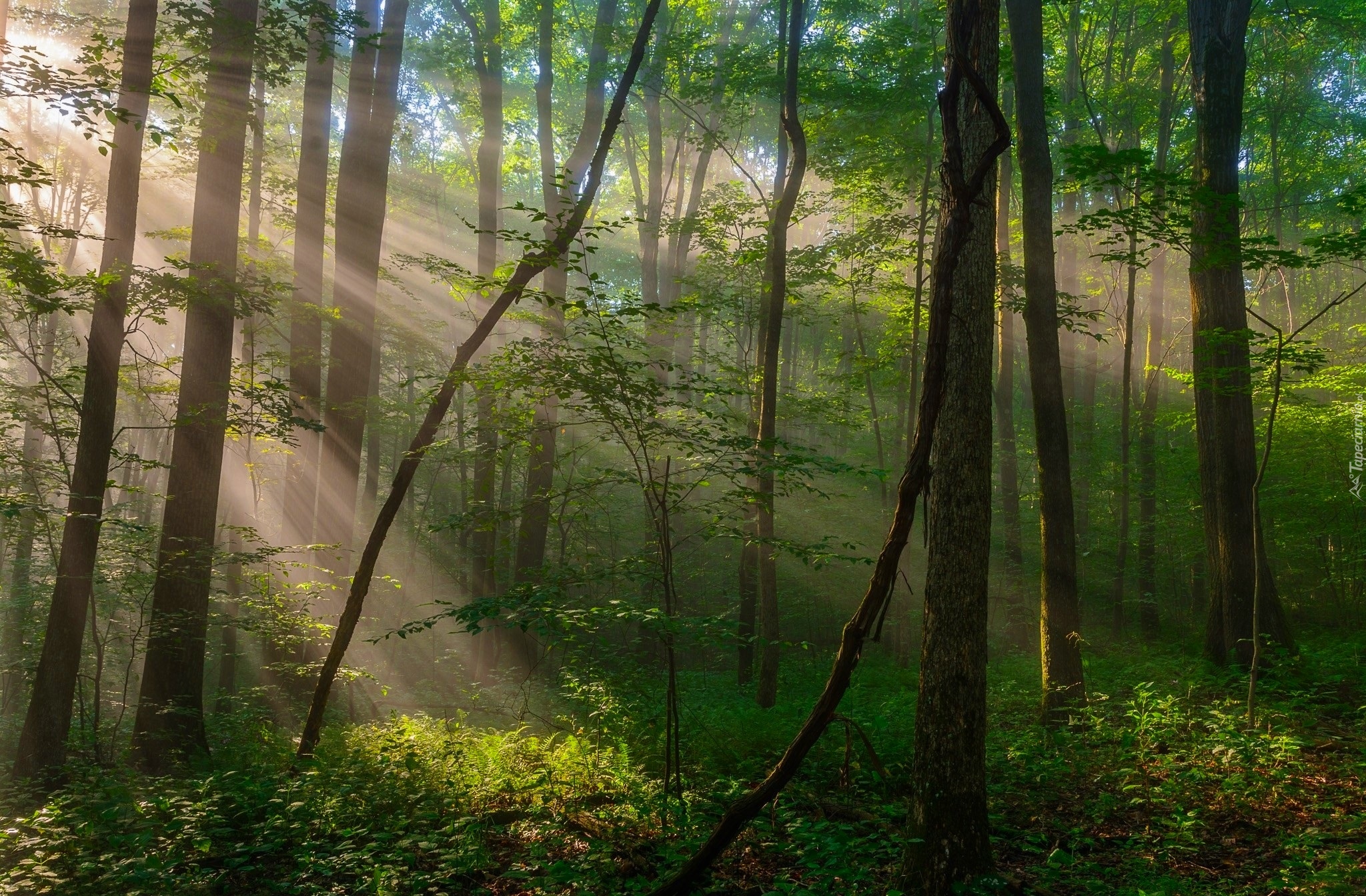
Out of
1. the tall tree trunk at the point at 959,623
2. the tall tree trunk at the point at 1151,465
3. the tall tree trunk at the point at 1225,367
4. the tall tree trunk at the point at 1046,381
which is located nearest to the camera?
the tall tree trunk at the point at 959,623

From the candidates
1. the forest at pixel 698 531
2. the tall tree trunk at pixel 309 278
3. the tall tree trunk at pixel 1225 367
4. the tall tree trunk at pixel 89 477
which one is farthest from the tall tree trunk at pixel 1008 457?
the tall tree trunk at pixel 89 477

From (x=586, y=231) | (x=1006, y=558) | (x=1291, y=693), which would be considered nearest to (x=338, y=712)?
(x=586, y=231)

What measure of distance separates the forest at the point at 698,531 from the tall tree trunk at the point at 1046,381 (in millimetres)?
58

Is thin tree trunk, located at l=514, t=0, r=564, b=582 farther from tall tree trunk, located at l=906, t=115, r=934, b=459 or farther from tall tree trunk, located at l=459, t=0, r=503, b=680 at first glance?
tall tree trunk, located at l=906, t=115, r=934, b=459

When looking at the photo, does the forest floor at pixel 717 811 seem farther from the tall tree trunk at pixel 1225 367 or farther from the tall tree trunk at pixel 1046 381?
the tall tree trunk at pixel 1225 367

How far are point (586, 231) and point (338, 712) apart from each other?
10.0 metres

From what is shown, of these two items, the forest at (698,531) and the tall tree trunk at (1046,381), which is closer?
the forest at (698,531)

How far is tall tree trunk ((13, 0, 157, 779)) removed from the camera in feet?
24.3

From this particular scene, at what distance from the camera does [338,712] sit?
12281mm

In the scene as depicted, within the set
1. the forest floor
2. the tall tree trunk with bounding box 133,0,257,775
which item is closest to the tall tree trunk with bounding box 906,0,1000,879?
the forest floor

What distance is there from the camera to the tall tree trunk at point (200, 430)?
796cm

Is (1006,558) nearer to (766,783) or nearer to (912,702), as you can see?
(912,702)

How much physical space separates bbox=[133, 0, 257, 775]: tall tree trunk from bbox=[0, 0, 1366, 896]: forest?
0.05 metres

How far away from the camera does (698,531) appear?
6633 mm
